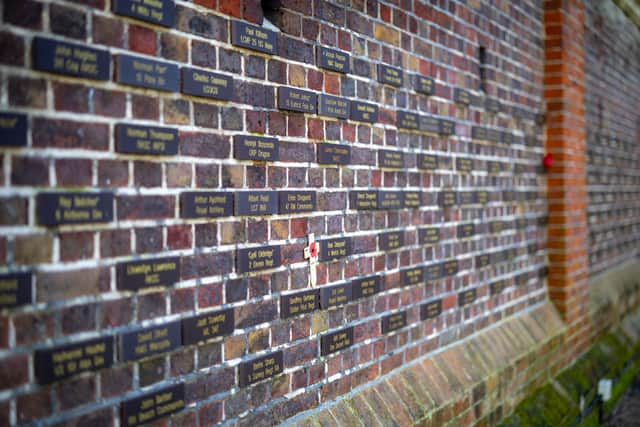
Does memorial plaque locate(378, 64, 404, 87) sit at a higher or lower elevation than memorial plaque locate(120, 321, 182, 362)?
higher

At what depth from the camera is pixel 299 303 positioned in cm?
274

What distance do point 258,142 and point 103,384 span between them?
1.14 m

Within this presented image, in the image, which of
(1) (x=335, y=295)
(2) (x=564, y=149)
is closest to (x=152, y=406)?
(1) (x=335, y=295)

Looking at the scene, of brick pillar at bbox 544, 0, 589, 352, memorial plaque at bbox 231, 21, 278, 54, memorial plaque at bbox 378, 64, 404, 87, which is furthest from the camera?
brick pillar at bbox 544, 0, 589, 352

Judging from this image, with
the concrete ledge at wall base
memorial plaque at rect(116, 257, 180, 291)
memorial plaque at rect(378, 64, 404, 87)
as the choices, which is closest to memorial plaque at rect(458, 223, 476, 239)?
the concrete ledge at wall base

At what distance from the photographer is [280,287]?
264 cm

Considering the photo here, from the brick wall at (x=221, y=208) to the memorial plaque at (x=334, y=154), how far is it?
0.7 inches

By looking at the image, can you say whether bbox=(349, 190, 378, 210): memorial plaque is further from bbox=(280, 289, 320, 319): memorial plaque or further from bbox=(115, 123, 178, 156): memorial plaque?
bbox=(115, 123, 178, 156): memorial plaque

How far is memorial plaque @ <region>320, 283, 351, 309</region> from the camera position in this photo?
2898 millimetres

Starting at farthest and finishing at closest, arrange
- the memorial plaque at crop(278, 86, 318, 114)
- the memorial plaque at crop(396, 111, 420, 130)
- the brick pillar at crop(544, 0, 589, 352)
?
the brick pillar at crop(544, 0, 589, 352)
the memorial plaque at crop(396, 111, 420, 130)
the memorial plaque at crop(278, 86, 318, 114)

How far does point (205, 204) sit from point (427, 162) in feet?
6.32

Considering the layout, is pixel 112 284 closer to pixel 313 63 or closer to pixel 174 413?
pixel 174 413

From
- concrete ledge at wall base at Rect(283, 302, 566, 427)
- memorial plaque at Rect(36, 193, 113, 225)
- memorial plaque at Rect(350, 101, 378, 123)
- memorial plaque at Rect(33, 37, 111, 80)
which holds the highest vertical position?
memorial plaque at Rect(350, 101, 378, 123)

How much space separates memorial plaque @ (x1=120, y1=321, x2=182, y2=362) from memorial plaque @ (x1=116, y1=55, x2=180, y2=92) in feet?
2.83
